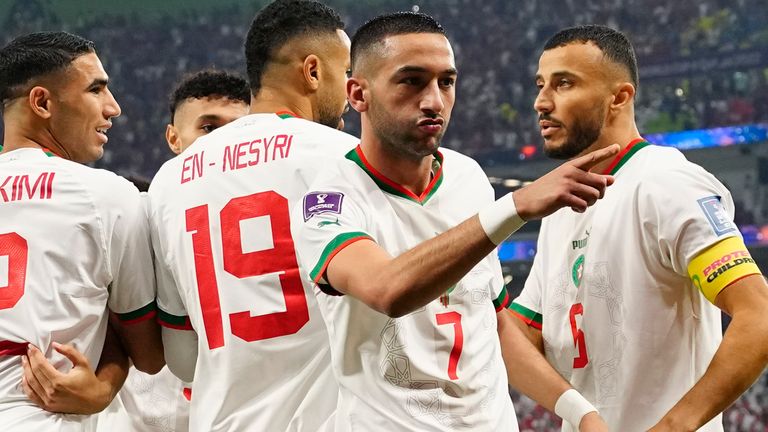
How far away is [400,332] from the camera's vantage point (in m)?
2.52

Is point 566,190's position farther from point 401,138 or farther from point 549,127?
point 549,127

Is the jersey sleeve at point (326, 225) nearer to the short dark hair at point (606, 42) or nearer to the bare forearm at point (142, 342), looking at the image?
the bare forearm at point (142, 342)

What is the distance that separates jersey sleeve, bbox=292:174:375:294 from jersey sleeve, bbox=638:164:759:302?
976 mm

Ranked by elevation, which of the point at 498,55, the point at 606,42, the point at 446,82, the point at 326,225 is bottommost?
the point at 326,225

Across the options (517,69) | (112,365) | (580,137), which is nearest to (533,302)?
(580,137)

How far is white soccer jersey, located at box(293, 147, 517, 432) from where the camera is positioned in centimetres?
250

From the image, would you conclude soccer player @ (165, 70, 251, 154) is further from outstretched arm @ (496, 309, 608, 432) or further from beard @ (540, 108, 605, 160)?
outstretched arm @ (496, 309, 608, 432)

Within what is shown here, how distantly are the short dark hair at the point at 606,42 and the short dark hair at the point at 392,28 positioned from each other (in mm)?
756

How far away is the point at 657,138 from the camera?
1812 cm

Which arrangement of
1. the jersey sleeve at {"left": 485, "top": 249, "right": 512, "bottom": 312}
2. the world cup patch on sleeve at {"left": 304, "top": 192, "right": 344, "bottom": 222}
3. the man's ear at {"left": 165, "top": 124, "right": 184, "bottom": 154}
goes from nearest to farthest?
the world cup patch on sleeve at {"left": 304, "top": 192, "right": 344, "bottom": 222}, the jersey sleeve at {"left": 485, "top": 249, "right": 512, "bottom": 312}, the man's ear at {"left": 165, "top": 124, "right": 184, "bottom": 154}

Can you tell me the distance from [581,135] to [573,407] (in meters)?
0.94

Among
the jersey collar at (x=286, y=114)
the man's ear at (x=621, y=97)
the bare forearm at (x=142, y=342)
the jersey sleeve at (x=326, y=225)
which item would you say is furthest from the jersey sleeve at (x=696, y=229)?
the bare forearm at (x=142, y=342)

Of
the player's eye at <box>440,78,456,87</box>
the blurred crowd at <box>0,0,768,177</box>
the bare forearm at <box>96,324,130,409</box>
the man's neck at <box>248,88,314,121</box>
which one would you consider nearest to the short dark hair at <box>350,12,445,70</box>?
the player's eye at <box>440,78,456,87</box>

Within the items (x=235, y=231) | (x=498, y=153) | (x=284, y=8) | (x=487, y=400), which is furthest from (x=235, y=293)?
(x=498, y=153)
